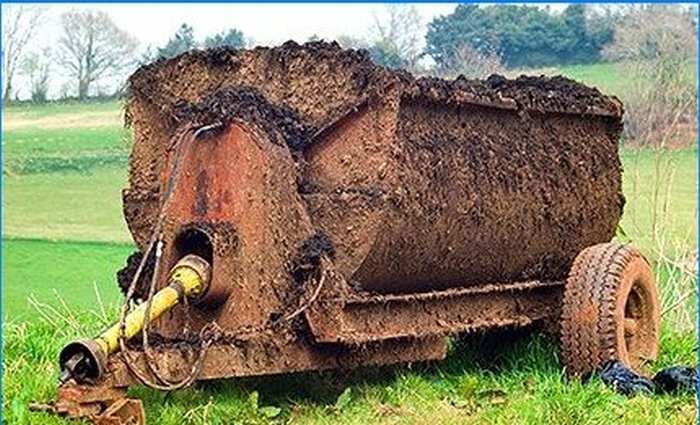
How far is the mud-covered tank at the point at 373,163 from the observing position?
25.1ft

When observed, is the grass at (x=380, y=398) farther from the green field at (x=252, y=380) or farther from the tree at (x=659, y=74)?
the tree at (x=659, y=74)

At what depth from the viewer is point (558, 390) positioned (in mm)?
7555

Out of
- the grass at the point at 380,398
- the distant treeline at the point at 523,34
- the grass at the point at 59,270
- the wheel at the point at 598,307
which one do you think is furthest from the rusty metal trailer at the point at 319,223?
the distant treeline at the point at 523,34

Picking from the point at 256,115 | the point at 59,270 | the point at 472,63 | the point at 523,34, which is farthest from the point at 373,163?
the point at 523,34

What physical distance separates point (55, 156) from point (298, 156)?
819cm

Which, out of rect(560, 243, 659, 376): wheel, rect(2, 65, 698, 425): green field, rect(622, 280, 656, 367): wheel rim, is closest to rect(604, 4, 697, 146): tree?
rect(2, 65, 698, 425): green field

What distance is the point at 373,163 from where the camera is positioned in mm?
7688

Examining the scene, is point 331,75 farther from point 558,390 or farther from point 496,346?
point 496,346

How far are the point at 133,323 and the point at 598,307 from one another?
10.3ft

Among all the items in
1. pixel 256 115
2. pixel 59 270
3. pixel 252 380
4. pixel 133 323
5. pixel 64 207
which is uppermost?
pixel 256 115

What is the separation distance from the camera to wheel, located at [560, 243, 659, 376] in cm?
870

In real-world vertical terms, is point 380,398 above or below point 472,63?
below

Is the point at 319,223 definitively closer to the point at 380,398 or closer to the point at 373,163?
the point at 373,163

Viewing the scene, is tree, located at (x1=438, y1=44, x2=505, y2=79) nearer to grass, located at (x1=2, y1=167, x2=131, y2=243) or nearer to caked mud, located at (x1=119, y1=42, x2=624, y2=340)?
grass, located at (x1=2, y1=167, x2=131, y2=243)
